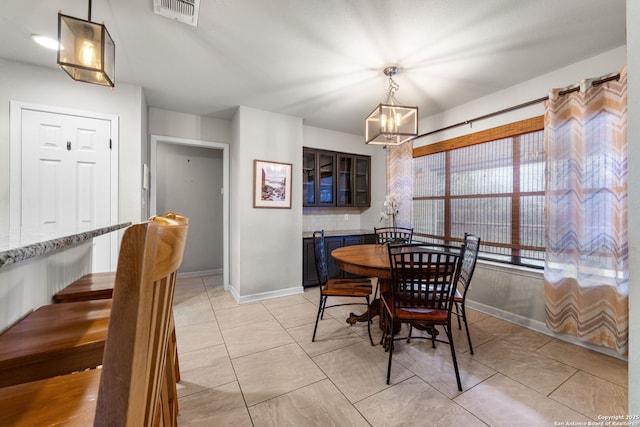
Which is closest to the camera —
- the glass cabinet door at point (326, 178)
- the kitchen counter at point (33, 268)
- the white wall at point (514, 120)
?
the kitchen counter at point (33, 268)

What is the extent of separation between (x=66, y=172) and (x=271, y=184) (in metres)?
2.11

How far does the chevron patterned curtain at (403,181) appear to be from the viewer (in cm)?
388

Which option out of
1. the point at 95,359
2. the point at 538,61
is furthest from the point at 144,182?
the point at 538,61

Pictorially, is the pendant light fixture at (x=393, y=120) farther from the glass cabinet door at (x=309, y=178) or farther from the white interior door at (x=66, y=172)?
the white interior door at (x=66, y=172)

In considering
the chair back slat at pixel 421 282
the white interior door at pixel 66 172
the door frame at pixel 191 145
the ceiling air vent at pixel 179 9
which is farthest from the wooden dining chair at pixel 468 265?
the white interior door at pixel 66 172

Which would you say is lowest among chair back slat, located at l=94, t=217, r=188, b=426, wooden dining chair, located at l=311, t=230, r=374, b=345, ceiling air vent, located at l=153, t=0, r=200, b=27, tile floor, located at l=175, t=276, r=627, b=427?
tile floor, located at l=175, t=276, r=627, b=427

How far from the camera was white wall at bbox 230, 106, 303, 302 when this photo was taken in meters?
3.31

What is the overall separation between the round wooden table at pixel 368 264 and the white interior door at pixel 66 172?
2501 millimetres

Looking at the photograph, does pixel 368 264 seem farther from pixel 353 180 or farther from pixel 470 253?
pixel 353 180

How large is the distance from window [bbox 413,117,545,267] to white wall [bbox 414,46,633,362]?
0.43 ft

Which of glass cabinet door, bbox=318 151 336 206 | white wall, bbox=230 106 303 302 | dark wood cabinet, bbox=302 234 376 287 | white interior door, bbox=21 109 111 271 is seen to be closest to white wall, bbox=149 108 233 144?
white wall, bbox=230 106 303 302

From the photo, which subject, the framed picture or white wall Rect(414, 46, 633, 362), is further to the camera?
the framed picture

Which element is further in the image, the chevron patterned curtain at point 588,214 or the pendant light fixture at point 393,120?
the pendant light fixture at point 393,120

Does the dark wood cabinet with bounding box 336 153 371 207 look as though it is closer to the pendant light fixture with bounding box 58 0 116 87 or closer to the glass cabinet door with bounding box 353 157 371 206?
the glass cabinet door with bounding box 353 157 371 206
